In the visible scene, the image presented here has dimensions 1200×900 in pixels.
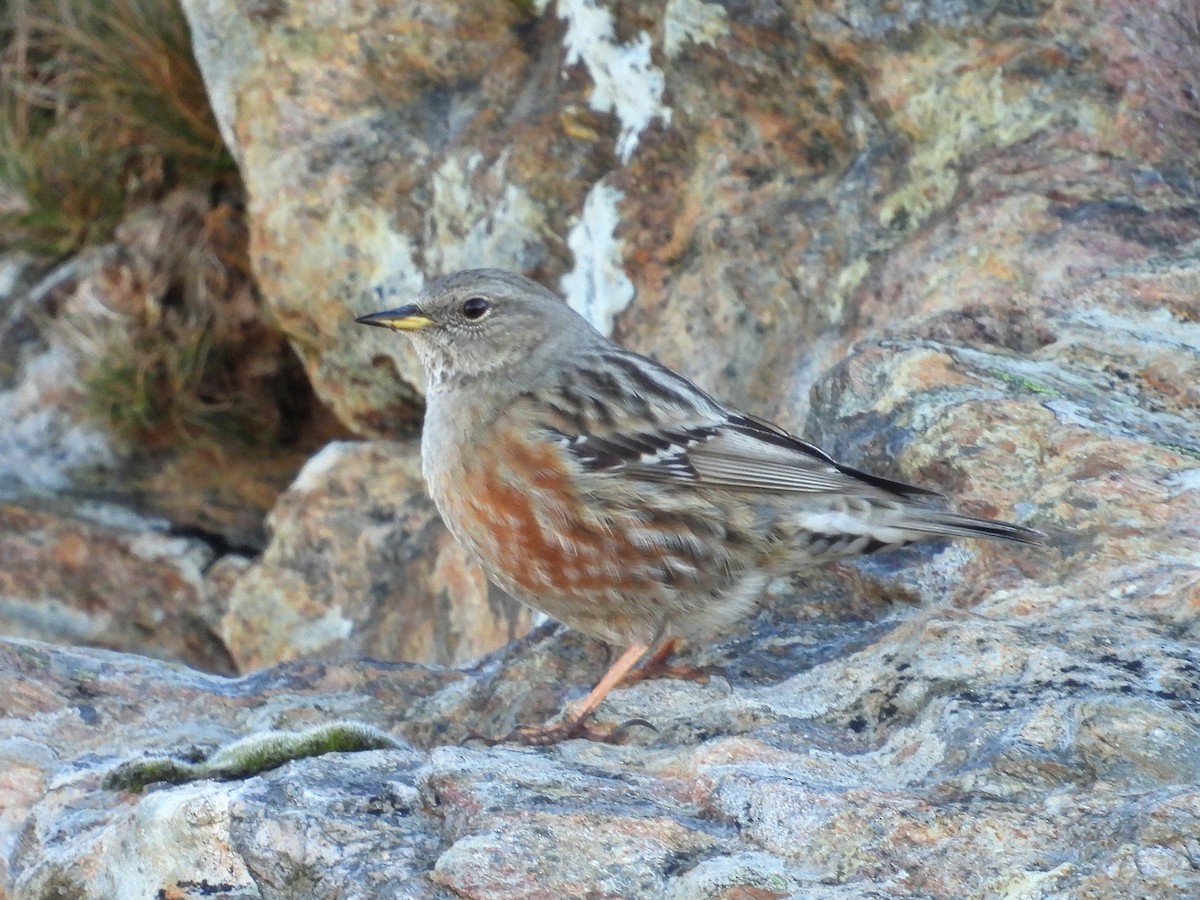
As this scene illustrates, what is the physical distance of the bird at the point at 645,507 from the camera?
4.20 meters

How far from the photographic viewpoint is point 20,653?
14.9 feet

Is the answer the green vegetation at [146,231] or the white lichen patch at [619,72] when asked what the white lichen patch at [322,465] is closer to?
the green vegetation at [146,231]

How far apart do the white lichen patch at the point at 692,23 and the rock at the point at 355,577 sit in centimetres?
240

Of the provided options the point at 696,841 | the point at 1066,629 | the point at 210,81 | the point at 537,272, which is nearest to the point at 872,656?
the point at 1066,629

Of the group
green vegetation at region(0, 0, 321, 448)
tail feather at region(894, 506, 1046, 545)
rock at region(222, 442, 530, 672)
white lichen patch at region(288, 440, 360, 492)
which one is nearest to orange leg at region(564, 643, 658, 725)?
tail feather at region(894, 506, 1046, 545)

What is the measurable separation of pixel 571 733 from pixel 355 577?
10.0ft

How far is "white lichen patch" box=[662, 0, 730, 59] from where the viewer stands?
5.48 metres

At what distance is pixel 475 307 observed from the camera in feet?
17.2

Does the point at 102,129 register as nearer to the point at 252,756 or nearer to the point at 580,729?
the point at 252,756

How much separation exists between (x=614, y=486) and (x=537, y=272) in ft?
7.16

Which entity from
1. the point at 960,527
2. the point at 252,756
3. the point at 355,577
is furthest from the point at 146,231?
the point at 960,527

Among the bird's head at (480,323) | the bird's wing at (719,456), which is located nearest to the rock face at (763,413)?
the bird's wing at (719,456)

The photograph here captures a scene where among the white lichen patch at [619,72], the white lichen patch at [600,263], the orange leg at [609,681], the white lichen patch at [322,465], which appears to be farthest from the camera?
the white lichen patch at [322,465]

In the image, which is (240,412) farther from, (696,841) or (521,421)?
(696,841)
